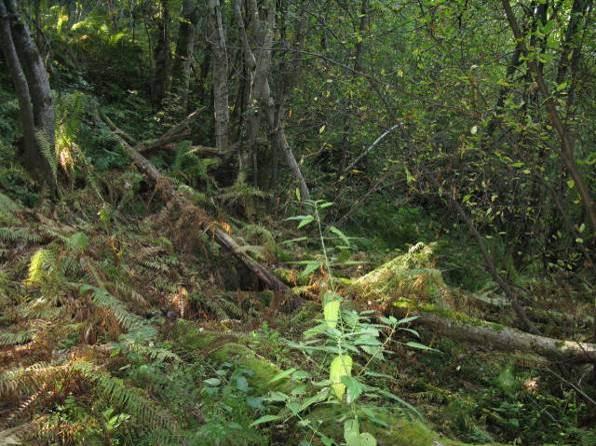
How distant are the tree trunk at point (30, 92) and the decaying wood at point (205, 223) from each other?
133cm

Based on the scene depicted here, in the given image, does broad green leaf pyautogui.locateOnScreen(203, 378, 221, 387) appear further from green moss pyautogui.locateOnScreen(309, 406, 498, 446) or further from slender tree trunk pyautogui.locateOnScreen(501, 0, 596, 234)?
slender tree trunk pyautogui.locateOnScreen(501, 0, 596, 234)

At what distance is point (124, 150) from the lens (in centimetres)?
749

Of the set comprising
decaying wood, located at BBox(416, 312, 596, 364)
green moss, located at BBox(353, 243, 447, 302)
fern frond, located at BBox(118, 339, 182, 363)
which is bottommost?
decaying wood, located at BBox(416, 312, 596, 364)

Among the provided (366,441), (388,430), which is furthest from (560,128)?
(366,441)

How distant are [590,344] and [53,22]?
1222cm

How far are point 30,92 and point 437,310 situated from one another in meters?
4.92

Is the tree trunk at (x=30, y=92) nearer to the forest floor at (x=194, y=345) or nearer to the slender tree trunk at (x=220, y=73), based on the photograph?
the forest floor at (x=194, y=345)

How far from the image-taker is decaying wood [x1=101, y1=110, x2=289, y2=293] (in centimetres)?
554

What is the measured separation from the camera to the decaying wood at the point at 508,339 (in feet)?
14.1

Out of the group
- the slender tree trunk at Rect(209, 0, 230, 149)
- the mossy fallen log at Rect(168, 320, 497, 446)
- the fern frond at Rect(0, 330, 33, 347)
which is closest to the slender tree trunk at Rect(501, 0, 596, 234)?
the mossy fallen log at Rect(168, 320, 497, 446)

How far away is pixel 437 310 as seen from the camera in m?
4.79

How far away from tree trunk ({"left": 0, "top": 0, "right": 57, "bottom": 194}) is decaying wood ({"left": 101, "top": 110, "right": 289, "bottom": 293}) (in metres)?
1.33

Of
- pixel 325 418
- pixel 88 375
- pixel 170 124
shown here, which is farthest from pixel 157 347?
pixel 170 124

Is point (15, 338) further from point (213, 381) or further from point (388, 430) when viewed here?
point (388, 430)
